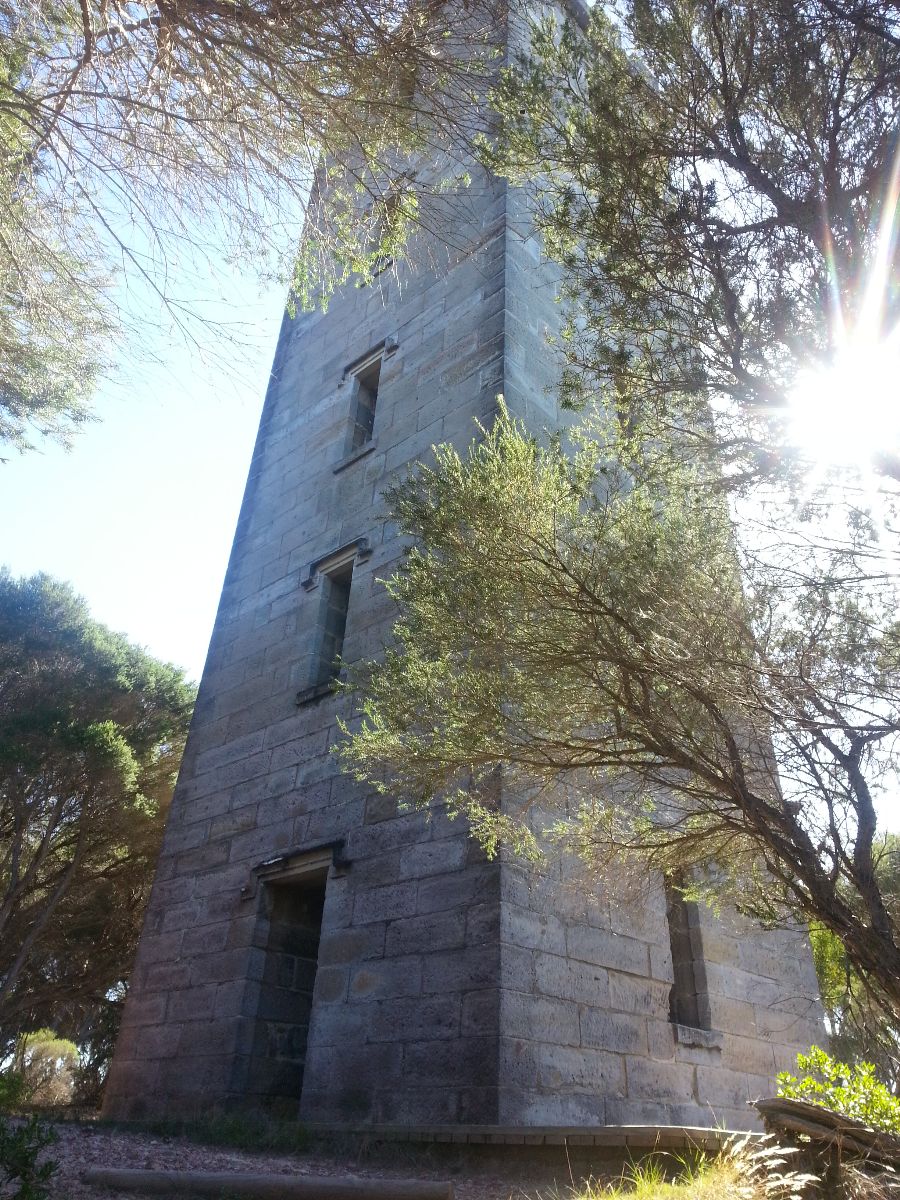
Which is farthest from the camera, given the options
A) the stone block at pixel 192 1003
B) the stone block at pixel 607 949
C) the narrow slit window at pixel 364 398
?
the narrow slit window at pixel 364 398

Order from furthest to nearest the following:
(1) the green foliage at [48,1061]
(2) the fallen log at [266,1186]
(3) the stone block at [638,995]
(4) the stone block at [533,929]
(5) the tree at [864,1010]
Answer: (1) the green foliage at [48,1061]
(3) the stone block at [638,995]
(4) the stone block at [533,929]
(5) the tree at [864,1010]
(2) the fallen log at [266,1186]

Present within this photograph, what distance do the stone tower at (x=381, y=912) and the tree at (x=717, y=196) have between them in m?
0.91

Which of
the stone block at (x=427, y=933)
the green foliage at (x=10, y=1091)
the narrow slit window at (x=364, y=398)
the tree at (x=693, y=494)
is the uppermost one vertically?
the narrow slit window at (x=364, y=398)

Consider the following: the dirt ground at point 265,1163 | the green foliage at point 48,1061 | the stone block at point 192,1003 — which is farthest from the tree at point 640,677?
the green foliage at point 48,1061

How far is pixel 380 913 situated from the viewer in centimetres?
660

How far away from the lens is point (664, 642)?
15.8ft

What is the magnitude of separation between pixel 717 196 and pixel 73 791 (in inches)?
471

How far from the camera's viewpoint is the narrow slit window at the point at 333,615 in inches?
355

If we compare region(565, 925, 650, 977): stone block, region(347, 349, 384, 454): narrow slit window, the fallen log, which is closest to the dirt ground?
the fallen log

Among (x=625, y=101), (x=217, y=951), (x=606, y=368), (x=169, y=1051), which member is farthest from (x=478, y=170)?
(x=169, y=1051)

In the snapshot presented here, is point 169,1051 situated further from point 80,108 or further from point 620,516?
point 80,108

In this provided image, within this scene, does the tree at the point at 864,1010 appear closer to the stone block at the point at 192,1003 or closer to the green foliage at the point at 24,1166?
the green foliage at the point at 24,1166

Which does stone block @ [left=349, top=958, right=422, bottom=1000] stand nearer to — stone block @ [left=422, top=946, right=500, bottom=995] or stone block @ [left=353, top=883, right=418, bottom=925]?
stone block @ [left=422, top=946, right=500, bottom=995]

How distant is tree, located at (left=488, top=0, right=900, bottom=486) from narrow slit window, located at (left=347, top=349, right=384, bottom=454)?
5429mm
